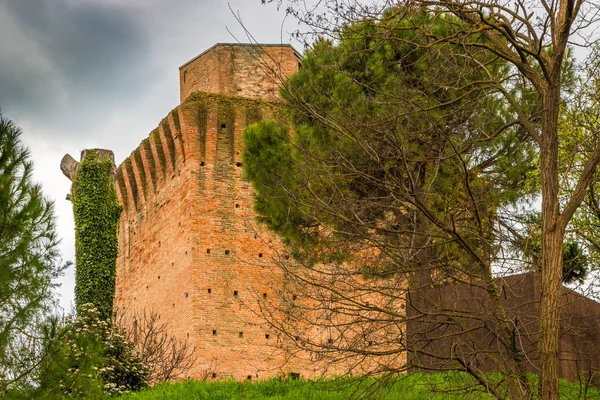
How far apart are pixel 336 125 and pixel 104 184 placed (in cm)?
1722

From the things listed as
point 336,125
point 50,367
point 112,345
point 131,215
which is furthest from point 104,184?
point 336,125

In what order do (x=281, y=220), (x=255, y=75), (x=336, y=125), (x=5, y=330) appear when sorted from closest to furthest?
1. (x=336, y=125)
2. (x=5, y=330)
3. (x=281, y=220)
4. (x=255, y=75)

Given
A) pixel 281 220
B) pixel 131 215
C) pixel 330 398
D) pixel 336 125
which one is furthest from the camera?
pixel 131 215

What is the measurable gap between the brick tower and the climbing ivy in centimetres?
62

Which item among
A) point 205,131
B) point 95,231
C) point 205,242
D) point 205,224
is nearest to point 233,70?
point 205,131

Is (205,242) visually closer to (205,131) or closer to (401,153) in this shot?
(205,131)

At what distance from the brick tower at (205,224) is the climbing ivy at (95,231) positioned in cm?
62

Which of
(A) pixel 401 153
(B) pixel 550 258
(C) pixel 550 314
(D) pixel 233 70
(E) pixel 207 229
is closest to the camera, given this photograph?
(A) pixel 401 153

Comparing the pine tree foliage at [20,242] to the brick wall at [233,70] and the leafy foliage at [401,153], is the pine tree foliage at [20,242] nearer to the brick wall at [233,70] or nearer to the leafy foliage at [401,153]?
the leafy foliage at [401,153]

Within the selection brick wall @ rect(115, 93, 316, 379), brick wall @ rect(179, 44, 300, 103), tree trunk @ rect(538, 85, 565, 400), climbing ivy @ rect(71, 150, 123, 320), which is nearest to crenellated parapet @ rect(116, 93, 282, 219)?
brick wall @ rect(115, 93, 316, 379)

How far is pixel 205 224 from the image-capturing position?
843 inches

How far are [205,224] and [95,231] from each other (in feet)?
11.8

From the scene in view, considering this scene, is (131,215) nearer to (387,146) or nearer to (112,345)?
(112,345)

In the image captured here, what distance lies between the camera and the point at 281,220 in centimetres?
1587
